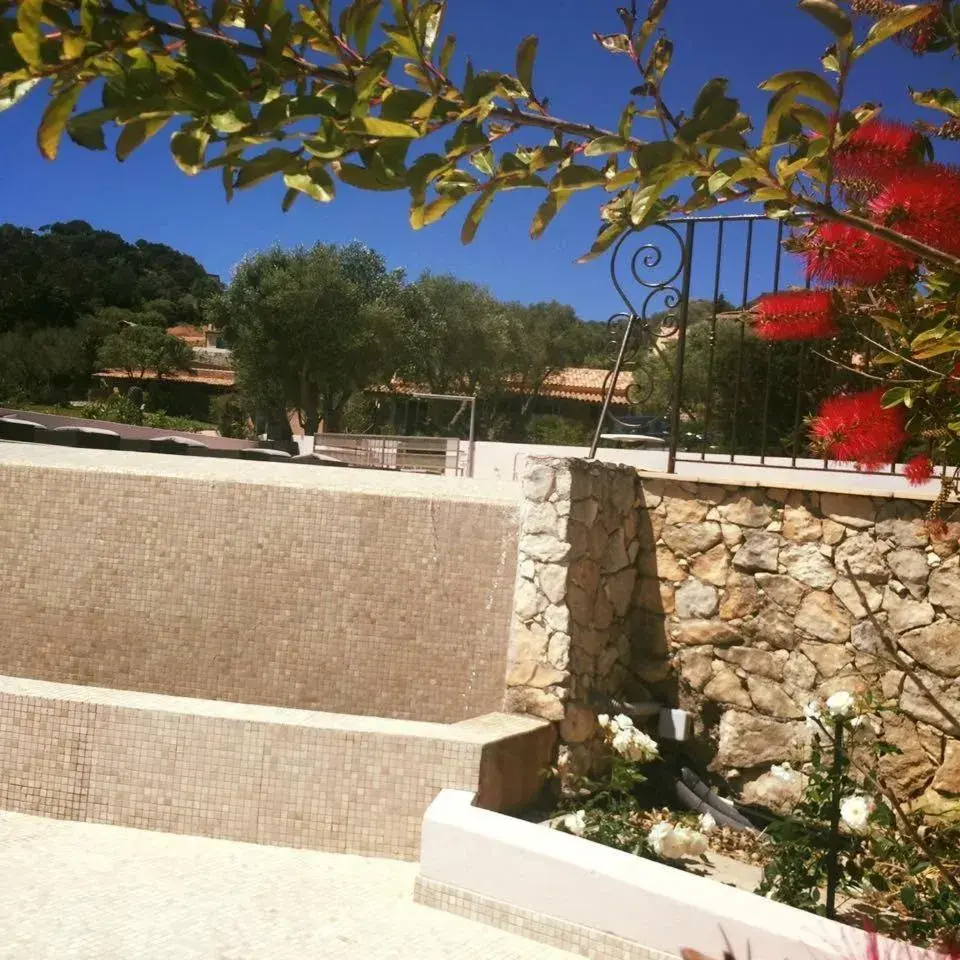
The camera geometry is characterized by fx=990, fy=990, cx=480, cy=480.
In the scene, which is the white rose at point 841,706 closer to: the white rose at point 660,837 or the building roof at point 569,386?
the white rose at point 660,837

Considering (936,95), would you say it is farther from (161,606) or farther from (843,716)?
(161,606)

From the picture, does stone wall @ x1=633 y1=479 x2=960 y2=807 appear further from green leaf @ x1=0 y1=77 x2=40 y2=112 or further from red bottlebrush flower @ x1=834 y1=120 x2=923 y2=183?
green leaf @ x1=0 y1=77 x2=40 y2=112

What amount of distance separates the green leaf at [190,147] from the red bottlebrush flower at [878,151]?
3.47 ft

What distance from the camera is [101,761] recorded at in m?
3.71

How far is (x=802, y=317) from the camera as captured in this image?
2.05 m

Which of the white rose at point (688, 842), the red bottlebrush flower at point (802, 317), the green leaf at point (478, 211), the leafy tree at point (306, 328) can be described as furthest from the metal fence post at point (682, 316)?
the leafy tree at point (306, 328)

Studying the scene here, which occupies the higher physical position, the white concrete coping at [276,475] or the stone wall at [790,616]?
the white concrete coping at [276,475]

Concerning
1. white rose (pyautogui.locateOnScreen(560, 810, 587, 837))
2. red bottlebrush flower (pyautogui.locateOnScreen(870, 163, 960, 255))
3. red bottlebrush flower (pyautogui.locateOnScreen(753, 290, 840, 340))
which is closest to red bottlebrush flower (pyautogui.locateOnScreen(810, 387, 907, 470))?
red bottlebrush flower (pyautogui.locateOnScreen(753, 290, 840, 340))

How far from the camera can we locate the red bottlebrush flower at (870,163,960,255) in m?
1.50

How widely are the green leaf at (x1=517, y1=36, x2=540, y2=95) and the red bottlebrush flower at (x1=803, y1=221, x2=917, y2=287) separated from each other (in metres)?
0.79

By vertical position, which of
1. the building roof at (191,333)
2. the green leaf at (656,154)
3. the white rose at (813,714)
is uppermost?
the building roof at (191,333)

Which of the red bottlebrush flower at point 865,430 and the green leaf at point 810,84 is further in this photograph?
the red bottlebrush flower at point 865,430

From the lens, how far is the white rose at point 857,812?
10.2ft

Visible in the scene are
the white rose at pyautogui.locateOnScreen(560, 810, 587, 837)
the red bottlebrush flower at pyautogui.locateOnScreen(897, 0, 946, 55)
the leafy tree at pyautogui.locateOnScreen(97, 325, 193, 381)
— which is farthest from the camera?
the leafy tree at pyautogui.locateOnScreen(97, 325, 193, 381)
